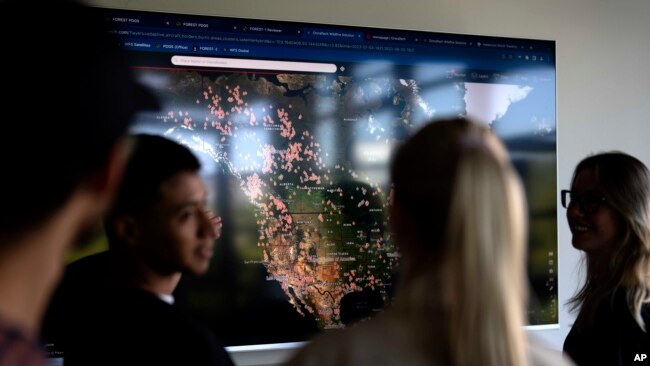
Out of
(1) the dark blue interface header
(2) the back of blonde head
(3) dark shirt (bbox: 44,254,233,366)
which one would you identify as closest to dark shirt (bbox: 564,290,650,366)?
(2) the back of blonde head

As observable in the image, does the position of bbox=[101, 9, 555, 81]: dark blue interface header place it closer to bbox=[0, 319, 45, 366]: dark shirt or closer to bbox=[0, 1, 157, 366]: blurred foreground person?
bbox=[0, 1, 157, 366]: blurred foreground person

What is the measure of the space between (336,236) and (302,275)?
9.2 inches

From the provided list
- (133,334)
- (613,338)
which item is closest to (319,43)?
(613,338)

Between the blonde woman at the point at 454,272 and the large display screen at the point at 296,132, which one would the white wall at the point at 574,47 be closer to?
the large display screen at the point at 296,132

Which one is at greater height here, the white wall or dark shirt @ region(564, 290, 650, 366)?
the white wall

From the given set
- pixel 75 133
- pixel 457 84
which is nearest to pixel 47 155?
pixel 75 133

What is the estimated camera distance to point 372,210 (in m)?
3.16

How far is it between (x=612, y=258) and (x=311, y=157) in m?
1.35

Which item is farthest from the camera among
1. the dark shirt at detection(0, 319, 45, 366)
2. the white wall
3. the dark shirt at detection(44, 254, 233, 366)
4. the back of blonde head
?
the white wall

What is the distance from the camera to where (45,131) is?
26.2 inches

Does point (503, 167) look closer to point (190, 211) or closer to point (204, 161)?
point (190, 211)

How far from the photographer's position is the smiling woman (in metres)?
2.07

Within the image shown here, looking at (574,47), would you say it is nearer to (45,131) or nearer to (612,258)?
(612,258)

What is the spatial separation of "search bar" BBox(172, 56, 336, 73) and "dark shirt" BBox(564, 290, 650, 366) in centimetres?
157
